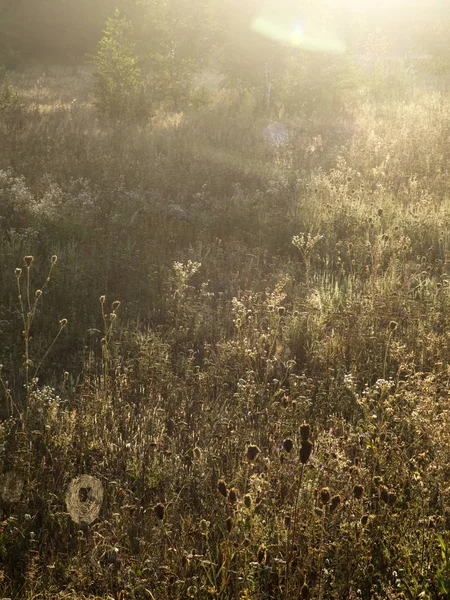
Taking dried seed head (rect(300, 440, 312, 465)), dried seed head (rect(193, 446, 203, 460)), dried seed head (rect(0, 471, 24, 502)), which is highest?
dried seed head (rect(300, 440, 312, 465))

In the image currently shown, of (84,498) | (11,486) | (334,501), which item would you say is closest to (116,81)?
(11,486)

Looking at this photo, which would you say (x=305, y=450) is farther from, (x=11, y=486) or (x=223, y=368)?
(x=223, y=368)

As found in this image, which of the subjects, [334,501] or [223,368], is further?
[223,368]

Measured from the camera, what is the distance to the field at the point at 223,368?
232 cm

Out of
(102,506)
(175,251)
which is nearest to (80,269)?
(175,251)

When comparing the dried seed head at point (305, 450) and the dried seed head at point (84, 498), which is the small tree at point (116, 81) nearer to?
the dried seed head at point (84, 498)

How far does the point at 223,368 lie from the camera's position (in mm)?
4309

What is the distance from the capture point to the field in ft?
7.61

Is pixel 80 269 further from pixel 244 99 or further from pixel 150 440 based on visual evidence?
pixel 244 99

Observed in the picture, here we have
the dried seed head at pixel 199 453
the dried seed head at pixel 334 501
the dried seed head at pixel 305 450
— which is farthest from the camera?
the dried seed head at pixel 199 453

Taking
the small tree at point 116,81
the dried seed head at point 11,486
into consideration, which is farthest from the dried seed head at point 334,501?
the small tree at point 116,81

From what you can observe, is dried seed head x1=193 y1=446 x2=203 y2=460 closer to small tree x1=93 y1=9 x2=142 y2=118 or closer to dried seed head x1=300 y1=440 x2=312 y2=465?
dried seed head x1=300 y1=440 x2=312 y2=465

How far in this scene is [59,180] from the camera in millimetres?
9047

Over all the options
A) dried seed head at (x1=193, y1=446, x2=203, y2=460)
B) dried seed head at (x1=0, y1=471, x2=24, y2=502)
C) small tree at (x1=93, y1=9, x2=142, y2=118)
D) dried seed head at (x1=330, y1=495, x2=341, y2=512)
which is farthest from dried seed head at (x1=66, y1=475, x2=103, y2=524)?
small tree at (x1=93, y1=9, x2=142, y2=118)
